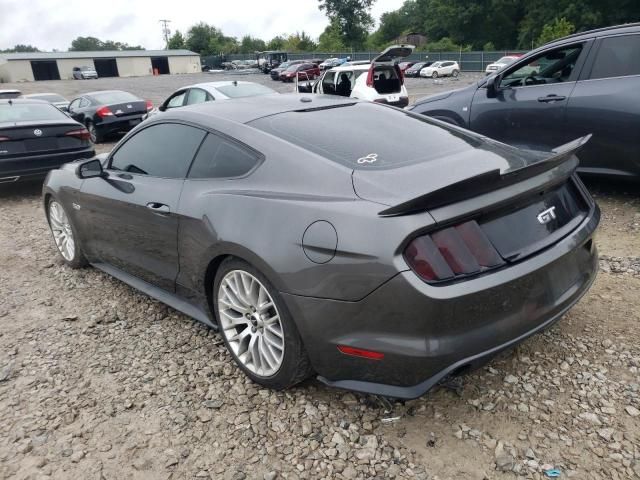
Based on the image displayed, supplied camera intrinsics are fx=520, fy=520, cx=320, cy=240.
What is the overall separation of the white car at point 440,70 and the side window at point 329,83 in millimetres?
29304

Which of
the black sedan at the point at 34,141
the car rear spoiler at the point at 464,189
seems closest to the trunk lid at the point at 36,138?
the black sedan at the point at 34,141

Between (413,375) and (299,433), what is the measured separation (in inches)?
26.5

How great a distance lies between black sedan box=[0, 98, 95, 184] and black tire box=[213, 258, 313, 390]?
5.79 meters

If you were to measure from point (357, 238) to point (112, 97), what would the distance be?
43.7ft

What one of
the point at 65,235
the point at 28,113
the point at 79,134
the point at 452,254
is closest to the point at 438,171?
the point at 452,254

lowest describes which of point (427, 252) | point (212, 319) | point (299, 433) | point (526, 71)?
point (299, 433)

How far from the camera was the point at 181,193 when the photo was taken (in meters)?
3.03

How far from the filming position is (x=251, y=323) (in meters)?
2.72

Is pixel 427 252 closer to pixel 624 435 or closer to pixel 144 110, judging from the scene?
pixel 624 435

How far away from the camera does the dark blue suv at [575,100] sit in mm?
4816

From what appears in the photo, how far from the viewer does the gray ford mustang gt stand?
209cm

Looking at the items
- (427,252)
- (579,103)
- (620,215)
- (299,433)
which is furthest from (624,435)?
(579,103)

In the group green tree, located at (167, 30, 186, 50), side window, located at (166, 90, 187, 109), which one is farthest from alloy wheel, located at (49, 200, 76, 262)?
green tree, located at (167, 30, 186, 50)

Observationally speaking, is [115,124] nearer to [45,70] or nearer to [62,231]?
[62,231]
